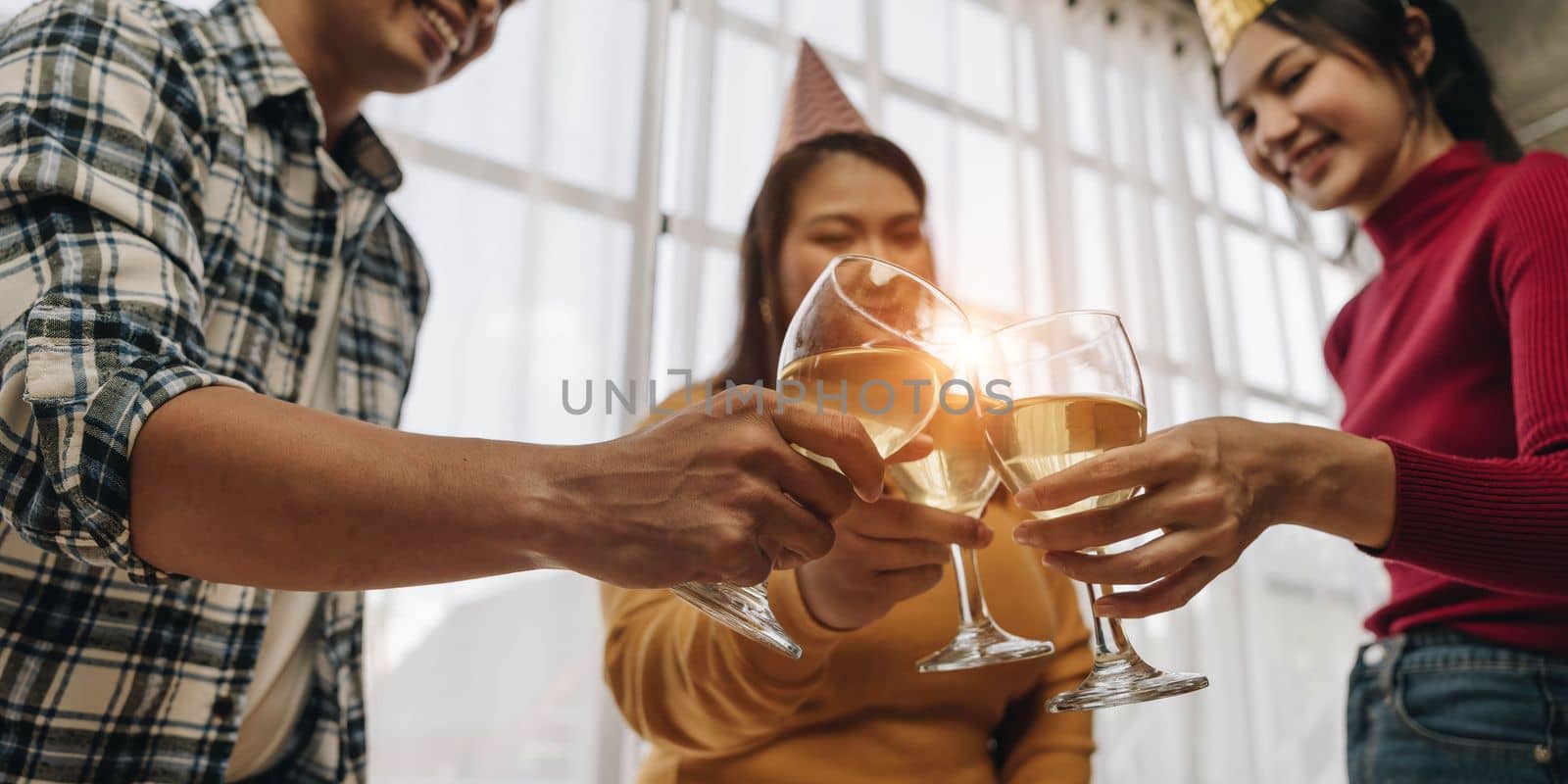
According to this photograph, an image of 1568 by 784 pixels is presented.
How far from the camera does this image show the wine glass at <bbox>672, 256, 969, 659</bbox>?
0.59 m

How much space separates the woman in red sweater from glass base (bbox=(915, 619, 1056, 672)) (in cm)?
6

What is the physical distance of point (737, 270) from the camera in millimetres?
1562

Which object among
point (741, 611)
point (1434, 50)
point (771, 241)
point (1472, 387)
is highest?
point (1434, 50)

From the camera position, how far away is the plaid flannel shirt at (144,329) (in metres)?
0.56

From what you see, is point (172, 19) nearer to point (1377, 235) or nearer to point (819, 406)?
point (819, 406)

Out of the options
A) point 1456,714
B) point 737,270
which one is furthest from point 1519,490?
point 737,270

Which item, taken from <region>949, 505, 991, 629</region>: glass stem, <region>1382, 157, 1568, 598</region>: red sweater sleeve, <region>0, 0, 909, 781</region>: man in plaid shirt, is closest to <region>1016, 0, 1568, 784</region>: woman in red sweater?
<region>1382, 157, 1568, 598</region>: red sweater sleeve

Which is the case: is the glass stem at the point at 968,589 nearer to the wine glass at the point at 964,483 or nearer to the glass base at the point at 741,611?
the wine glass at the point at 964,483

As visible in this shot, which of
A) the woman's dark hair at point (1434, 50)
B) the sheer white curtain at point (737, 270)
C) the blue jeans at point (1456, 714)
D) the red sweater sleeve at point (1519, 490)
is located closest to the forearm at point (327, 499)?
the red sweater sleeve at point (1519, 490)

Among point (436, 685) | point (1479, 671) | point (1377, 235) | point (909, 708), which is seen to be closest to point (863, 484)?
point (909, 708)

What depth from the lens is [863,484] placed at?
569 mm

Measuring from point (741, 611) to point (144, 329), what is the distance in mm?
378

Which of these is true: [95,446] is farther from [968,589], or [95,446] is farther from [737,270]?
[737,270]

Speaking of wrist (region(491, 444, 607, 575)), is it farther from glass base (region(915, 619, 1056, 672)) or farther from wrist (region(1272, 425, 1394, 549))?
wrist (region(1272, 425, 1394, 549))
